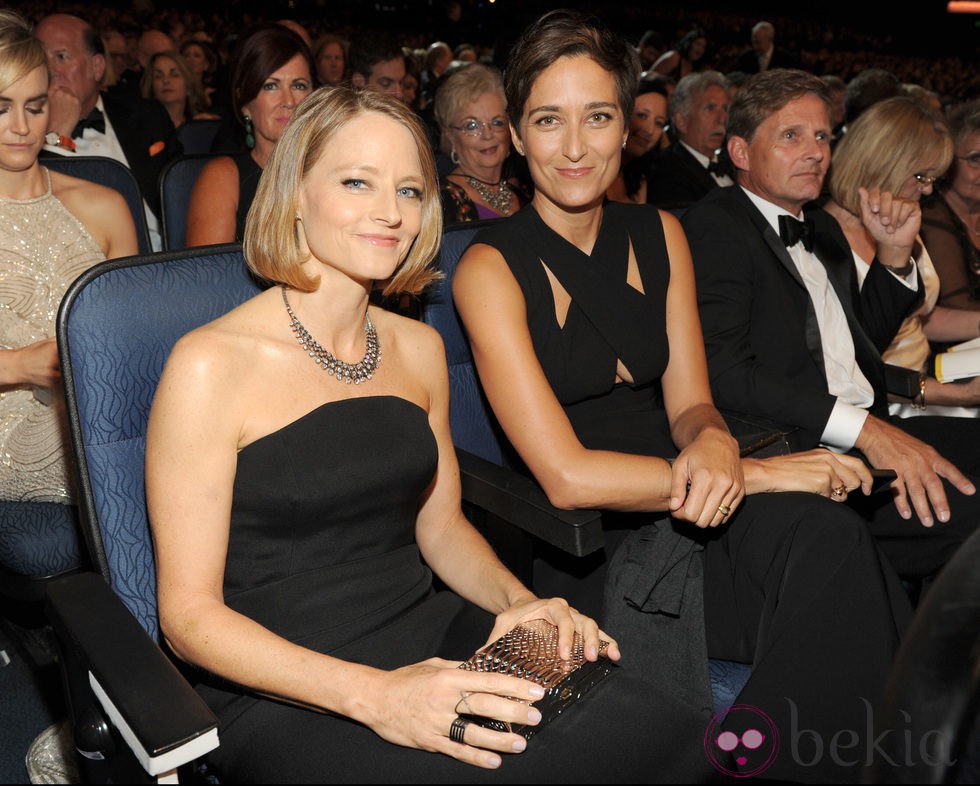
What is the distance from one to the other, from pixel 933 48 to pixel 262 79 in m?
17.8

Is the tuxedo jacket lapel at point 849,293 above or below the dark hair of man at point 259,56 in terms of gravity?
below

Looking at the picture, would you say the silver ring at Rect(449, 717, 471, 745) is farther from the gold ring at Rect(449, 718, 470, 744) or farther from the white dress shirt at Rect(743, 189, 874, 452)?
the white dress shirt at Rect(743, 189, 874, 452)

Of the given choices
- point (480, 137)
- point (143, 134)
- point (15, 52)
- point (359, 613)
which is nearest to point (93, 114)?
point (143, 134)

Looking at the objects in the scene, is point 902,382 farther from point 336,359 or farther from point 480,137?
point 480,137

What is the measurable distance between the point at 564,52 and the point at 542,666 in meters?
1.11

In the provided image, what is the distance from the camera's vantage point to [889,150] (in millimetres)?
2406

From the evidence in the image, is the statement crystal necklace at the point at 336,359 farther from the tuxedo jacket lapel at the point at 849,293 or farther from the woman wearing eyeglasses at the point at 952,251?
the woman wearing eyeglasses at the point at 952,251

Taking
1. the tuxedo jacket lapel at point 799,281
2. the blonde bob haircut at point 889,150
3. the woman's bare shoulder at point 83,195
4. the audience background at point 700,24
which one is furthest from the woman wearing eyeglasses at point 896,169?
the audience background at point 700,24

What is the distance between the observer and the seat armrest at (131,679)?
0.92 meters

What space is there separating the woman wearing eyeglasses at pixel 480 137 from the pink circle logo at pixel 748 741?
1.97 m

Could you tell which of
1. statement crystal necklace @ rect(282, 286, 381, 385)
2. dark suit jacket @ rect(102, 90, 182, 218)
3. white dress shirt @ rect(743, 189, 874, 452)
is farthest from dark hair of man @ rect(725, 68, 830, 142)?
dark suit jacket @ rect(102, 90, 182, 218)

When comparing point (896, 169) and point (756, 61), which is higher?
point (756, 61)

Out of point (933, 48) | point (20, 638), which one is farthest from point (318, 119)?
point (933, 48)

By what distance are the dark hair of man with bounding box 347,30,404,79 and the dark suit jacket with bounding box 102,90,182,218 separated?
2.91ft
